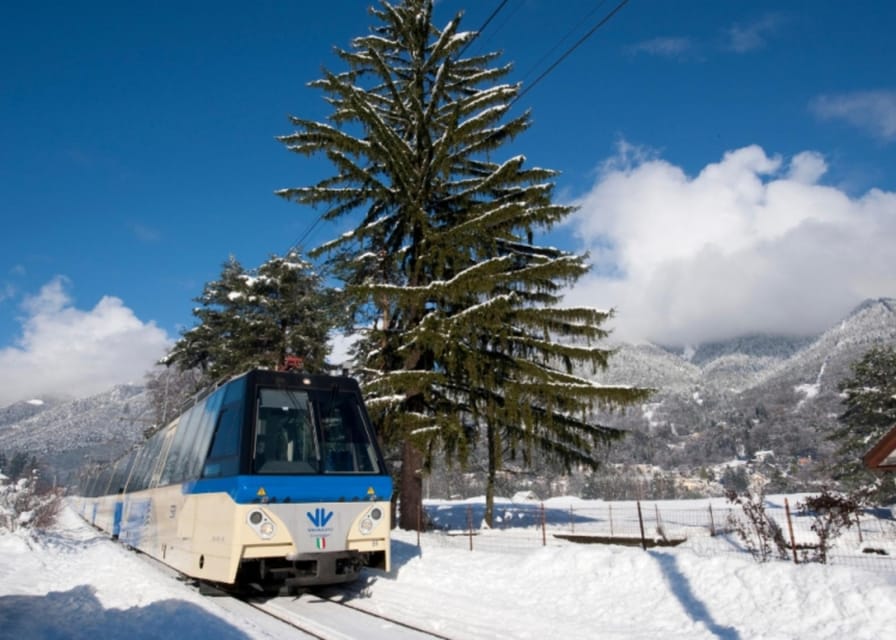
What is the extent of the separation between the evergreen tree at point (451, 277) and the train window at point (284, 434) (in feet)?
18.5

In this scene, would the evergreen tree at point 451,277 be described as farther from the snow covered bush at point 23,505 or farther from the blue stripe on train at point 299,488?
the snow covered bush at point 23,505

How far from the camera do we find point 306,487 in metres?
8.30

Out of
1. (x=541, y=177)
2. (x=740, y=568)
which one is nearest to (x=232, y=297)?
(x=541, y=177)

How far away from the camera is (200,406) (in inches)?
417

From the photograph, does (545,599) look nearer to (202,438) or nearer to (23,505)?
(202,438)

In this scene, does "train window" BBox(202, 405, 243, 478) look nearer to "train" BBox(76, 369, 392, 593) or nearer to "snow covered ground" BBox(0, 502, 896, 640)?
"train" BBox(76, 369, 392, 593)

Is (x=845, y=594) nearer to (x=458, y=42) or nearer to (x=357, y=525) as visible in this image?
(x=357, y=525)

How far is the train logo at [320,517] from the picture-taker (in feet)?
26.9

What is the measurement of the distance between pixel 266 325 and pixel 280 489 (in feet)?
62.0

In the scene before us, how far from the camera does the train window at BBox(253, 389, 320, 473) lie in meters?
8.36

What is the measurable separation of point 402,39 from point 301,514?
1759 centimetres

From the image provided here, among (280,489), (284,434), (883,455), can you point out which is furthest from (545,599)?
(883,455)

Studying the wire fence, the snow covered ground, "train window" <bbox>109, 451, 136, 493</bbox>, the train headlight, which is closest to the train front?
the train headlight

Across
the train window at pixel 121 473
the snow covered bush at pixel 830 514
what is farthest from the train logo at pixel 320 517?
the train window at pixel 121 473
